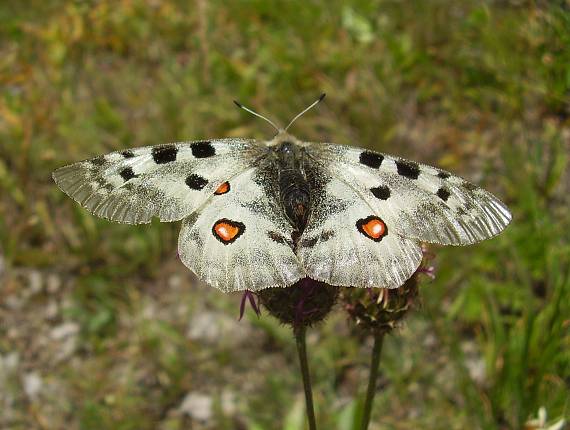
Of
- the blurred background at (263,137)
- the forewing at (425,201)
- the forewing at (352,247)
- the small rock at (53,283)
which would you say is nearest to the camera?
the forewing at (352,247)

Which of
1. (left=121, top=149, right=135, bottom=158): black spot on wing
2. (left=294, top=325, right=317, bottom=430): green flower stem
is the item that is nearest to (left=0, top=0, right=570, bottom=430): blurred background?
(left=294, top=325, right=317, bottom=430): green flower stem

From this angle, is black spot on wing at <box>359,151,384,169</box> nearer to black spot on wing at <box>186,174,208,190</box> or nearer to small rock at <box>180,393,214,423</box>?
black spot on wing at <box>186,174,208,190</box>

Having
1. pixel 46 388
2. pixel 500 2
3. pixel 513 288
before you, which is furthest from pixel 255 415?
pixel 500 2

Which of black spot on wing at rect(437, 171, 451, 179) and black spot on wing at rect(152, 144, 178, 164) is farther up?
black spot on wing at rect(437, 171, 451, 179)

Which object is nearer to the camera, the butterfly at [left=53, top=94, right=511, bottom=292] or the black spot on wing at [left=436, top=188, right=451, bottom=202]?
the butterfly at [left=53, top=94, right=511, bottom=292]

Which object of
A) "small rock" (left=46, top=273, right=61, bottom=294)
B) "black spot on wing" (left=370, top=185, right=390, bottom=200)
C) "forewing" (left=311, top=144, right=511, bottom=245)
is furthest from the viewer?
"small rock" (left=46, top=273, right=61, bottom=294)

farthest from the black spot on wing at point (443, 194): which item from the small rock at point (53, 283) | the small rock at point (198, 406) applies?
the small rock at point (53, 283)

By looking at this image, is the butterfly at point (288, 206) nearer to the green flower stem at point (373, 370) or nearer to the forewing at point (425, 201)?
the forewing at point (425, 201)

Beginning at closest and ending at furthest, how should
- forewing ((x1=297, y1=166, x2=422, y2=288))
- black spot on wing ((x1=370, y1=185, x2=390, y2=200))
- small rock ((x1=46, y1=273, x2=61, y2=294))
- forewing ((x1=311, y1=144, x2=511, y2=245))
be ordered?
forewing ((x1=297, y1=166, x2=422, y2=288)), forewing ((x1=311, y1=144, x2=511, y2=245)), black spot on wing ((x1=370, y1=185, x2=390, y2=200)), small rock ((x1=46, y1=273, x2=61, y2=294))

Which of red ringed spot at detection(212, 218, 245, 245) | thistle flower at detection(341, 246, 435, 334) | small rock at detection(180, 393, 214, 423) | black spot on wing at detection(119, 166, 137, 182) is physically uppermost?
black spot on wing at detection(119, 166, 137, 182)
